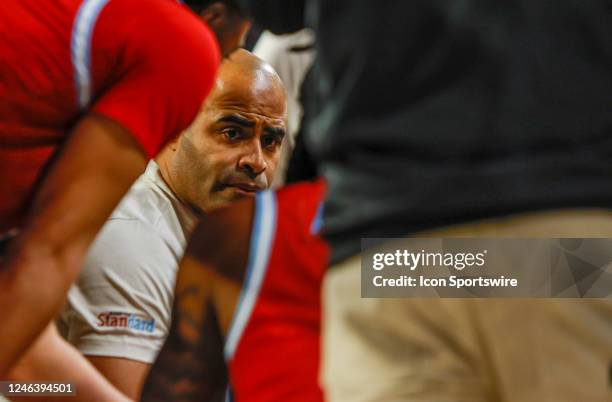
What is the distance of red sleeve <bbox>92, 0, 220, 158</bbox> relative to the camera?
122cm

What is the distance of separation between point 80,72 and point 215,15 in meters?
0.31

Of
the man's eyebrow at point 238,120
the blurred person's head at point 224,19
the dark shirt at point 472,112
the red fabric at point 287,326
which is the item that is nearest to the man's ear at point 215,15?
the blurred person's head at point 224,19

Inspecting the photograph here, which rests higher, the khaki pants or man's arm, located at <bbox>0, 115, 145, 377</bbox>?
man's arm, located at <bbox>0, 115, 145, 377</bbox>

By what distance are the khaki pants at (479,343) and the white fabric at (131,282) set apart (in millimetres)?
774

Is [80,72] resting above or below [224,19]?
below

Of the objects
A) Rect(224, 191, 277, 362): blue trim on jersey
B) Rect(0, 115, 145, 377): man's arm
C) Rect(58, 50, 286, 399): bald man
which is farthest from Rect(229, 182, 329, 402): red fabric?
Rect(58, 50, 286, 399): bald man

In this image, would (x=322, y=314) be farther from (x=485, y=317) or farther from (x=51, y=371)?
(x=51, y=371)

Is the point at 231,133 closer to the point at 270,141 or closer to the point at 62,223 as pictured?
the point at 270,141

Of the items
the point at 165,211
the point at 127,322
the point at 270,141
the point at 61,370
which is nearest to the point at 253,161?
the point at 270,141

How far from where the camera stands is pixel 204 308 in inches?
41.3

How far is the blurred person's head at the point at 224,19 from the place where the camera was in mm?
1475

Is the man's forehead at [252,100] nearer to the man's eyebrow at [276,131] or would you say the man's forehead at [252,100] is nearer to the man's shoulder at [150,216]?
the man's eyebrow at [276,131]

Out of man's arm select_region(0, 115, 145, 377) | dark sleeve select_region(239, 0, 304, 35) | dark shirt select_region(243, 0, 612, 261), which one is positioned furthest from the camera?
man's arm select_region(0, 115, 145, 377)

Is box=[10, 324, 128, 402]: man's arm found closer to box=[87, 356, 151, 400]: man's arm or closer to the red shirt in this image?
box=[87, 356, 151, 400]: man's arm
